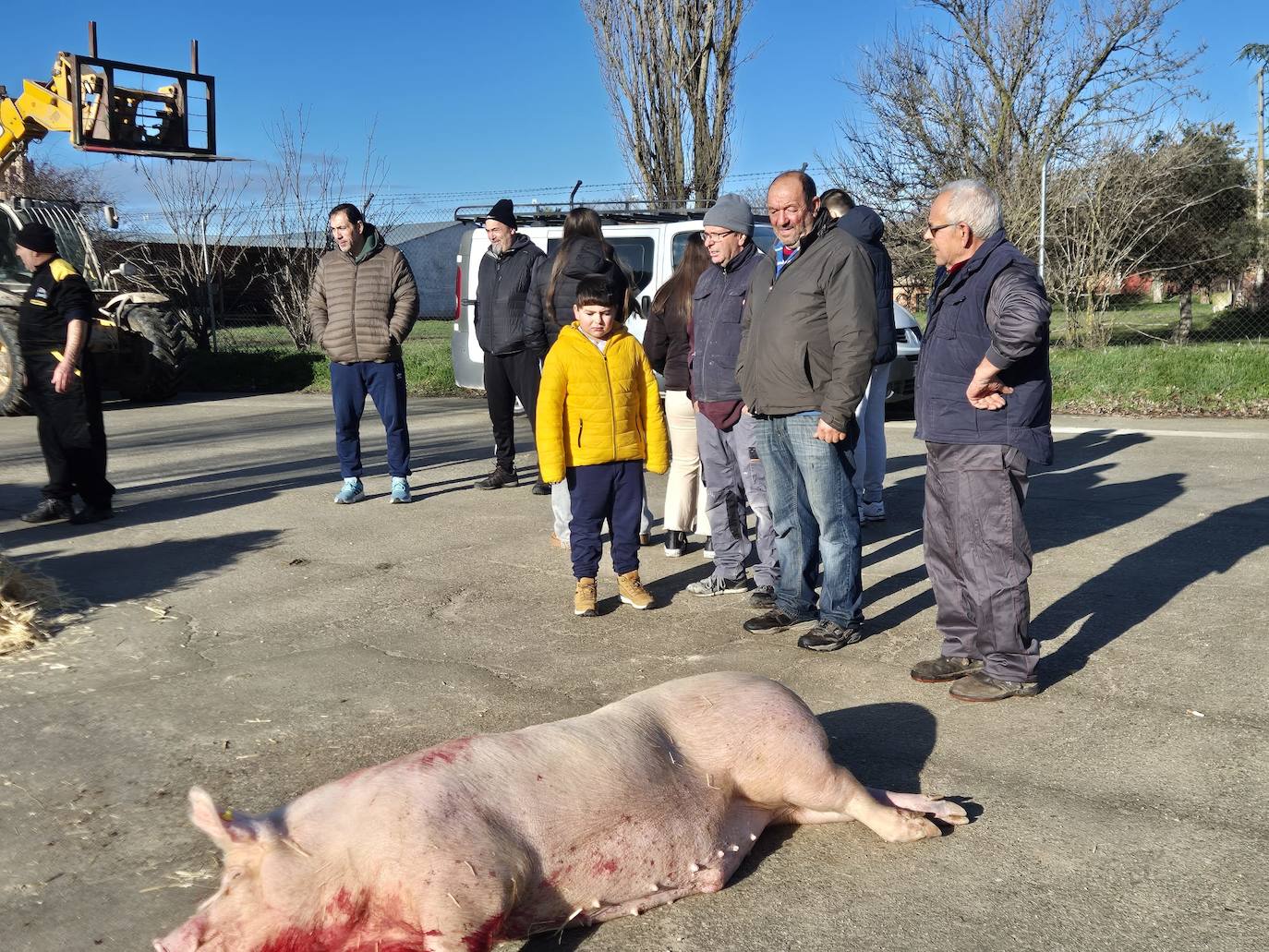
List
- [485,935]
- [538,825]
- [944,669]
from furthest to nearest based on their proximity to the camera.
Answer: [944,669] → [538,825] → [485,935]

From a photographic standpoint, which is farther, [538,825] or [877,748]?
[877,748]

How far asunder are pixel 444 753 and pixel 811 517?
269cm

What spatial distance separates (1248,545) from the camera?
6.09m

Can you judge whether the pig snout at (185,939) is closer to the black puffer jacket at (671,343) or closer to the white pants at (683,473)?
the white pants at (683,473)

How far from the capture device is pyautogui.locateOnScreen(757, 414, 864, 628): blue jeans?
4.62 m

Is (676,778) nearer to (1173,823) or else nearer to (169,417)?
(1173,823)

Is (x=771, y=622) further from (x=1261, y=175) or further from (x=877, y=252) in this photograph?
(x=1261, y=175)

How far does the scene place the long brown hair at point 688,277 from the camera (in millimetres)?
5875

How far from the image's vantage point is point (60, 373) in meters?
7.13

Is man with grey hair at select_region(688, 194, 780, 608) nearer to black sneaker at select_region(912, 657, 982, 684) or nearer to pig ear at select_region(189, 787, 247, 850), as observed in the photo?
black sneaker at select_region(912, 657, 982, 684)

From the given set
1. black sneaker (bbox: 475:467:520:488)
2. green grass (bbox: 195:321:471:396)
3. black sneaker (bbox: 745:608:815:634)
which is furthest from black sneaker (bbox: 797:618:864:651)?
green grass (bbox: 195:321:471:396)

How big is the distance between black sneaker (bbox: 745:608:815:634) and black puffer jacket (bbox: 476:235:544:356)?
3.46 m

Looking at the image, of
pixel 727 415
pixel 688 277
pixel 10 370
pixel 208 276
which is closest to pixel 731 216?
pixel 688 277

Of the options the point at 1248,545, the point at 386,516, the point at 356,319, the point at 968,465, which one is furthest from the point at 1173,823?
the point at 356,319
